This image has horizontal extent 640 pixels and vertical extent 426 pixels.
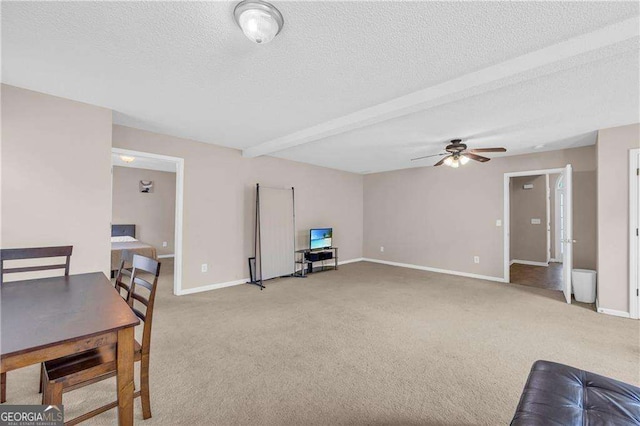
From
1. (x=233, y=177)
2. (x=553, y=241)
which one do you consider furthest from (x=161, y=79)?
(x=553, y=241)

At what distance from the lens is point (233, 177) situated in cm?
484

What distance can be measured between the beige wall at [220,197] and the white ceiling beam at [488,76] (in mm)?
1878

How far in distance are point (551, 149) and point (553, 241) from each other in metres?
4.30

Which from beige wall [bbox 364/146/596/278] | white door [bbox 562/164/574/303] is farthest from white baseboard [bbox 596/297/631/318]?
beige wall [bbox 364/146/596/278]

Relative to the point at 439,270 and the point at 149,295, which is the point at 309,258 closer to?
the point at 439,270

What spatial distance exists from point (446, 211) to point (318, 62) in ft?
16.2

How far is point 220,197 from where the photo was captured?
4.66 metres

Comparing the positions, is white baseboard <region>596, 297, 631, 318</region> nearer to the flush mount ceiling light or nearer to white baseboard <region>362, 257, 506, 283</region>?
white baseboard <region>362, 257, 506, 283</region>

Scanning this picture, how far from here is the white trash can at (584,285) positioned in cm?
392

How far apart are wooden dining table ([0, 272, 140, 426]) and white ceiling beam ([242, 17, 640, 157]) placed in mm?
2669

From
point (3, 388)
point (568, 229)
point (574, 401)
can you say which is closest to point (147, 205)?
point (3, 388)

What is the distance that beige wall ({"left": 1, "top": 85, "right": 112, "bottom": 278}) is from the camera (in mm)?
2551

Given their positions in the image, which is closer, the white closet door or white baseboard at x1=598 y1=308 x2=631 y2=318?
white baseboard at x1=598 y1=308 x2=631 y2=318

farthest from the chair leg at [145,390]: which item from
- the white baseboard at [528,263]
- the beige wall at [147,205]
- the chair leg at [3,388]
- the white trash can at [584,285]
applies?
the white baseboard at [528,263]
